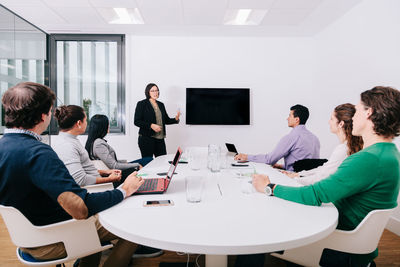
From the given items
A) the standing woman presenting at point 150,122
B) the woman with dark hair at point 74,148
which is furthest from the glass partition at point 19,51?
the woman with dark hair at point 74,148

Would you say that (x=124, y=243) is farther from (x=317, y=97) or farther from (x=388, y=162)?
(x=317, y=97)

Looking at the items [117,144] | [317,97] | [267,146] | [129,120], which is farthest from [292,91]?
[117,144]

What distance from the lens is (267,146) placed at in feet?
16.7

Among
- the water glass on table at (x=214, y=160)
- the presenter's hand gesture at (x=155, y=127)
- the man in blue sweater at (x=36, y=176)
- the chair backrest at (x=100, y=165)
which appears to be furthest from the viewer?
the presenter's hand gesture at (x=155, y=127)

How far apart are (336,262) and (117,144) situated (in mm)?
4453

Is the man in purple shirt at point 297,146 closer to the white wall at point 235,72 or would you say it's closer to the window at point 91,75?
the white wall at point 235,72

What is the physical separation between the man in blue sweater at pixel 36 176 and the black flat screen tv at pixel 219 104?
3.76m

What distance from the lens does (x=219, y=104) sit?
16.4ft

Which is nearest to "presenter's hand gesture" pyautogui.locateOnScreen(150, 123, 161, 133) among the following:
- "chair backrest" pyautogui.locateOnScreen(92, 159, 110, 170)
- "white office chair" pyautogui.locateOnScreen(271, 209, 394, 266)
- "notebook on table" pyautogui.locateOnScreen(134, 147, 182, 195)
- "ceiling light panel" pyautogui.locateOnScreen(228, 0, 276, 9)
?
"chair backrest" pyautogui.locateOnScreen(92, 159, 110, 170)

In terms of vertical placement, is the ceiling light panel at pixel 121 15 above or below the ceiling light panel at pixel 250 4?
above

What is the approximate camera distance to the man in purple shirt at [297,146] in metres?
2.66

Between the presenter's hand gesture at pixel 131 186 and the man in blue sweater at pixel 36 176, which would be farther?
the presenter's hand gesture at pixel 131 186

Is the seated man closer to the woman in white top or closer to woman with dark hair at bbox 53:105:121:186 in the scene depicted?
the woman in white top

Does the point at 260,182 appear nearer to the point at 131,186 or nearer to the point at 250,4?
the point at 131,186
